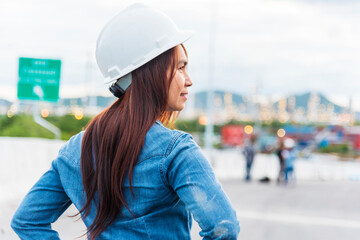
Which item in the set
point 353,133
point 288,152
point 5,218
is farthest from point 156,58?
point 353,133

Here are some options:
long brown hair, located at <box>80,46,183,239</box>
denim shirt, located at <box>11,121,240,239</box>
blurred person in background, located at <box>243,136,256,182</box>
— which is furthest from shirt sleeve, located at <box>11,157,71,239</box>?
blurred person in background, located at <box>243,136,256,182</box>

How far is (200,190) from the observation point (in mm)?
1322

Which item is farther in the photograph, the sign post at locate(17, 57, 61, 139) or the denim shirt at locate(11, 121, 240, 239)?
the sign post at locate(17, 57, 61, 139)

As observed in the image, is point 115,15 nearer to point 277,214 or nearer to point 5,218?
point 5,218

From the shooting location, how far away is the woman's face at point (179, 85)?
1553mm

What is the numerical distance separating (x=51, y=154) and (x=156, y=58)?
10.4 m

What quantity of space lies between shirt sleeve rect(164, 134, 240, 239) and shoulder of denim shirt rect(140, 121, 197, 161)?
25 mm

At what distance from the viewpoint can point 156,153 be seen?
55.1 inches

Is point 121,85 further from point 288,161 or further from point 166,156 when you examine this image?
point 288,161

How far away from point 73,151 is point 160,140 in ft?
0.99

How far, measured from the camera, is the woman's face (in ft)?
5.09

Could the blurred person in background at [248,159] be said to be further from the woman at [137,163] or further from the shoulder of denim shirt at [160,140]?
the shoulder of denim shirt at [160,140]

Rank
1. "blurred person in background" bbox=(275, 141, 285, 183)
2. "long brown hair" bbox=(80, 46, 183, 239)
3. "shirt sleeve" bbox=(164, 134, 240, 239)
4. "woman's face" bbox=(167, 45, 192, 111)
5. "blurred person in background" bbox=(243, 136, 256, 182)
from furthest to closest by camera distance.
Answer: "blurred person in background" bbox=(243, 136, 256, 182), "blurred person in background" bbox=(275, 141, 285, 183), "woman's face" bbox=(167, 45, 192, 111), "long brown hair" bbox=(80, 46, 183, 239), "shirt sleeve" bbox=(164, 134, 240, 239)

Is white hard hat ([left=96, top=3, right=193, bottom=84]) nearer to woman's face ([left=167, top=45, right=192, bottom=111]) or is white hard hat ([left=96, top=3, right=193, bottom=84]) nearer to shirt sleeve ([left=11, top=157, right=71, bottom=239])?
woman's face ([left=167, top=45, right=192, bottom=111])
